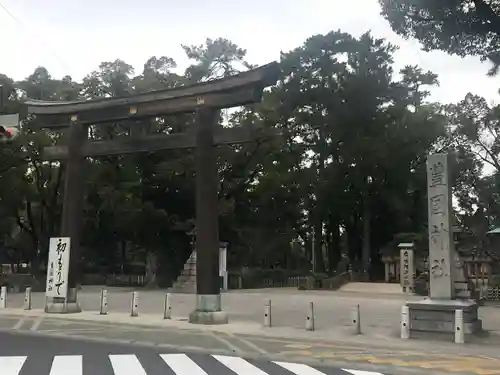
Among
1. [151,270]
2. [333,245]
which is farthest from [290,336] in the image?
[333,245]

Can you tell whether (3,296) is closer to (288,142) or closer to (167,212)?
(167,212)

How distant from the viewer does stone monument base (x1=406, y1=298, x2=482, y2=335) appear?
13.3 m

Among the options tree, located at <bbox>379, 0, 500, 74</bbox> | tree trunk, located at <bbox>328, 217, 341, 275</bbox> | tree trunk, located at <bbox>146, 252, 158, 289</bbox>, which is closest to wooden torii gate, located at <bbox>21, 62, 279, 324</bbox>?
tree, located at <bbox>379, 0, 500, 74</bbox>

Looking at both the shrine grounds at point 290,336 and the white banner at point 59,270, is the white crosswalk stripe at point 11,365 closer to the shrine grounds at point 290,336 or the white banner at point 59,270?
the shrine grounds at point 290,336

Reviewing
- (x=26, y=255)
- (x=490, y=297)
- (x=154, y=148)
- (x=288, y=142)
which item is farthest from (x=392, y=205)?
(x=26, y=255)

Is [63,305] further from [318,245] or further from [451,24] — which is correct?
[318,245]

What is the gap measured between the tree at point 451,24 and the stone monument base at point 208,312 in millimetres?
9285

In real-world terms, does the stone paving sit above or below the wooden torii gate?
below

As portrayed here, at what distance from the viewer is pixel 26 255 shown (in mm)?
50656

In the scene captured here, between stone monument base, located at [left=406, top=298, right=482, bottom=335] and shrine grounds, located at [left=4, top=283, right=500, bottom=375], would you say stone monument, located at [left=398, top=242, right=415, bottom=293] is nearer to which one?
shrine grounds, located at [left=4, top=283, right=500, bottom=375]

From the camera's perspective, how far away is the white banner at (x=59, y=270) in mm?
18000

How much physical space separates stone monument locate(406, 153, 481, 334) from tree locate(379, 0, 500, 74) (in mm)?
3042

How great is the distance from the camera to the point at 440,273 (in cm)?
1402

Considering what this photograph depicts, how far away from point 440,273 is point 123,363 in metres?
8.47
